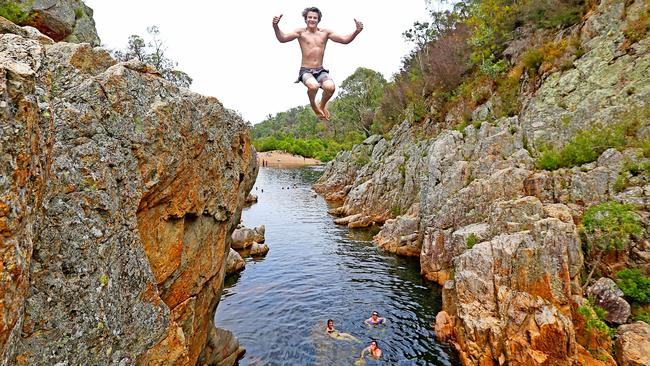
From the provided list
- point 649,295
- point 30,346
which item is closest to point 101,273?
point 30,346

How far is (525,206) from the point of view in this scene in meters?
15.6

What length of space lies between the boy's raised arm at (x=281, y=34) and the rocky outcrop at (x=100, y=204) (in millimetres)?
2878

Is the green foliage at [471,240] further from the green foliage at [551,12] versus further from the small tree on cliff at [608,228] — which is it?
the green foliage at [551,12]

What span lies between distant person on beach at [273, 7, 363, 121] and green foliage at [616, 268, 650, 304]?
13.7m

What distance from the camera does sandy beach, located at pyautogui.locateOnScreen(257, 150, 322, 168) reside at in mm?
118875

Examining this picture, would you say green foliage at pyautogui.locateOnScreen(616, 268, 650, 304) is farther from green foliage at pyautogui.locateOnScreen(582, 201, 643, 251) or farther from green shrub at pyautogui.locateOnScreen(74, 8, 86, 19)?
green shrub at pyautogui.locateOnScreen(74, 8, 86, 19)

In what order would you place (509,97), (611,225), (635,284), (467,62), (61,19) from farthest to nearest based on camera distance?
1. (467,62)
2. (509,97)
3. (61,19)
4. (611,225)
5. (635,284)

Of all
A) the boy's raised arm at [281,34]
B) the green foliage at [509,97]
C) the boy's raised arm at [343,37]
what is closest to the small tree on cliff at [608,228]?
the boy's raised arm at [343,37]

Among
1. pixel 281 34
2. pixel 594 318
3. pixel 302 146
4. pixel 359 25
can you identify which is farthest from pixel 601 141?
pixel 302 146

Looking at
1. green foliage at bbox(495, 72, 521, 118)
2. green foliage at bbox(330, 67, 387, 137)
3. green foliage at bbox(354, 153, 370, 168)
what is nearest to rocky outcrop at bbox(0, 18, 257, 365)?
green foliage at bbox(495, 72, 521, 118)

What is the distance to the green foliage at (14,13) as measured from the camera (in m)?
18.3

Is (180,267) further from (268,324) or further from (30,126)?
(268,324)

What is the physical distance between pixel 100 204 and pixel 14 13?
66.9 feet

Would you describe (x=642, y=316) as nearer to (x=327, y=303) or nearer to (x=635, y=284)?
(x=635, y=284)
